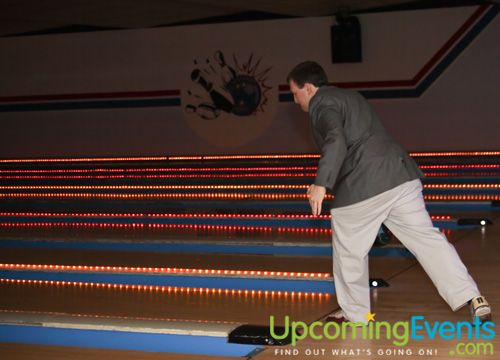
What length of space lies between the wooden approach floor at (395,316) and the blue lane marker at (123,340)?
0.06 meters

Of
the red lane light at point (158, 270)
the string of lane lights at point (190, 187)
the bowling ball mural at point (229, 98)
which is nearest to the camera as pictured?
the red lane light at point (158, 270)

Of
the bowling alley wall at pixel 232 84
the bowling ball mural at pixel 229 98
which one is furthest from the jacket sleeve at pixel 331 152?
the bowling ball mural at pixel 229 98

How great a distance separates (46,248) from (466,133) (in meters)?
7.25

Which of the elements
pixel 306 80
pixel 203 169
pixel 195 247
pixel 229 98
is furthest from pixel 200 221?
pixel 229 98

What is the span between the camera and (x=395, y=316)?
354 cm

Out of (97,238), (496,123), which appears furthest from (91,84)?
(97,238)

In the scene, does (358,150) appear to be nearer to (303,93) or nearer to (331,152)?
(331,152)

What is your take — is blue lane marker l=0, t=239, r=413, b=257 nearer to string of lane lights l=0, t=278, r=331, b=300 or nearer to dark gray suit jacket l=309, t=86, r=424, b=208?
string of lane lights l=0, t=278, r=331, b=300

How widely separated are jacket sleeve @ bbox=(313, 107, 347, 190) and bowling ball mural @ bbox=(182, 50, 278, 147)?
9474 millimetres

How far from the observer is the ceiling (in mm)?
10672

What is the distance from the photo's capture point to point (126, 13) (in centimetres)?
1162

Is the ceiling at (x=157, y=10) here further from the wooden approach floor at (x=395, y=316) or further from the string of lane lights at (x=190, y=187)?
the wooden approach floor at (x=395, y=316)

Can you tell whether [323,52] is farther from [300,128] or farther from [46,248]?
[46,248]

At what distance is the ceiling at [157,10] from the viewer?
420 inches
